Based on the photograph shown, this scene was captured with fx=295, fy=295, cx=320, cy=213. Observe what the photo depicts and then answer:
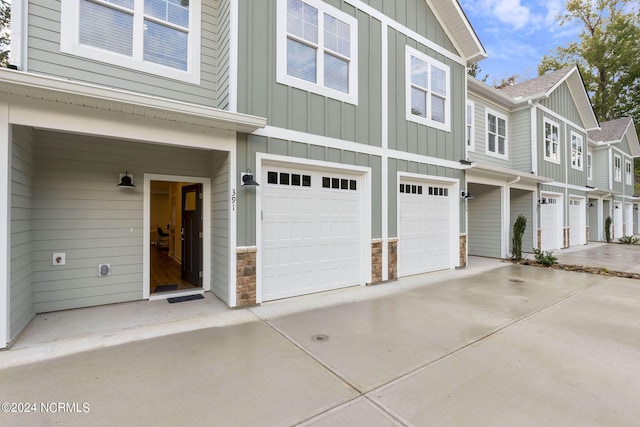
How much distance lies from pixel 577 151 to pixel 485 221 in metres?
8.49

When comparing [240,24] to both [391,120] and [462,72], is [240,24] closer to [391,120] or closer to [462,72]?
[391,120]

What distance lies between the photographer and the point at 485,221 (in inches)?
420

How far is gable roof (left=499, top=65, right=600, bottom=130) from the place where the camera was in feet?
36.7

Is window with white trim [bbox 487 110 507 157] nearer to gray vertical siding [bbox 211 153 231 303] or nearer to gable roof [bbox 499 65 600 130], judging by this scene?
gable roof [bbox 499 65 600 130]

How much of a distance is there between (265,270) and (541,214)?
39.2ft

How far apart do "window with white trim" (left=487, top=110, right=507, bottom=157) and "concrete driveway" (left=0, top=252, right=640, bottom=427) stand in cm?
720

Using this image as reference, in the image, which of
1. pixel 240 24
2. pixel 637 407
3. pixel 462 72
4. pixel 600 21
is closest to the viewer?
pixel 637 407

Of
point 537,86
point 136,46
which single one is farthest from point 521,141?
point 136,46

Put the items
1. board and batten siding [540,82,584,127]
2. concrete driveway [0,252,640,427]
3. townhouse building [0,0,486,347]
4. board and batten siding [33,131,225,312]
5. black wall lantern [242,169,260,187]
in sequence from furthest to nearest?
board and batten siding [540,82,584,127], black wall lantern [242,169,260,187], board and batten siding [33,131,225,312], townhouse building [0,0,486,347], concrete driveway [0,252,640,427]

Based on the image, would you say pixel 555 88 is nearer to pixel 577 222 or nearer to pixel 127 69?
pixel 577 222

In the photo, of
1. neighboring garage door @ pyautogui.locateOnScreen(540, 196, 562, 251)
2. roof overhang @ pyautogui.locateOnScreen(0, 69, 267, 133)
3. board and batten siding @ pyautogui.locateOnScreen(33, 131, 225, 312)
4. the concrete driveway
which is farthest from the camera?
neighboring garage door @ pyautogui.locateOnScreen(540, 196, 562, 251)

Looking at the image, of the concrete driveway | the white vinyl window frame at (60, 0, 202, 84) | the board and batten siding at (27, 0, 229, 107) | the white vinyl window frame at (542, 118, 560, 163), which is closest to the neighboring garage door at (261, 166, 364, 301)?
the concrete driveway

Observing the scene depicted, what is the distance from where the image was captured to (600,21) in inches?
862

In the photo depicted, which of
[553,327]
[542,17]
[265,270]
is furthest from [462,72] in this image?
[542,17]
